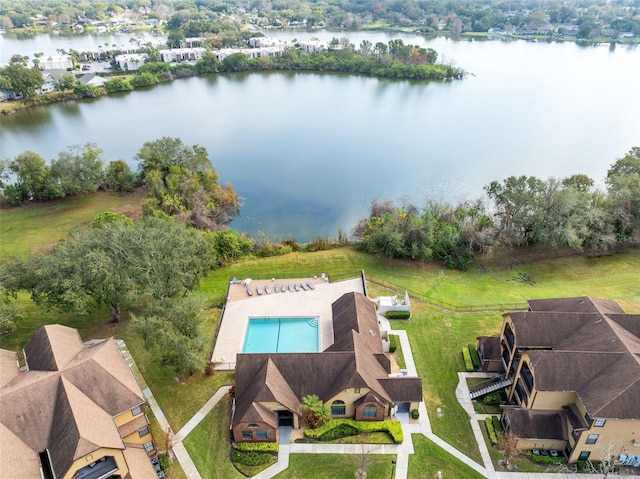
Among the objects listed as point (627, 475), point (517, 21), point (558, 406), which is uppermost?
point (517, 21)

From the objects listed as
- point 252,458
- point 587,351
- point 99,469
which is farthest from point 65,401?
point 587,351

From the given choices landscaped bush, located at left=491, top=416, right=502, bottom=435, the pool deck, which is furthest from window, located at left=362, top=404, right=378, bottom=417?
landscaped bush, located at left=491, top=416, right=502, bottom=435

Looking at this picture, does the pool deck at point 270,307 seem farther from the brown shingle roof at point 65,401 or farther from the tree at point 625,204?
the tree at point 625,204

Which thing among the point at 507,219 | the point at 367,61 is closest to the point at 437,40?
the point at 367,61

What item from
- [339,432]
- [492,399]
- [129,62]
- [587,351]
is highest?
[129,62]

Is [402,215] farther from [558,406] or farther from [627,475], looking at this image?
[627,475]

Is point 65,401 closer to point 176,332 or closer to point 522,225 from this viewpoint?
point 176,332
